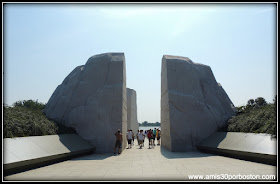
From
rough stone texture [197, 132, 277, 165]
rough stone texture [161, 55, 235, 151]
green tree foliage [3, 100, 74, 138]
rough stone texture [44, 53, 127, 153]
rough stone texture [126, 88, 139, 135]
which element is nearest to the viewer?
rough stone texture [197, 132, 277, 165]

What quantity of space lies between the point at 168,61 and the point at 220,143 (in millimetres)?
6125

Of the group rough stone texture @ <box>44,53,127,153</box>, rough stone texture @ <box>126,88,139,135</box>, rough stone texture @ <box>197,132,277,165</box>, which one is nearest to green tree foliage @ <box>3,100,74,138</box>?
rough stone texture @ <box>44,53,127,153</box>

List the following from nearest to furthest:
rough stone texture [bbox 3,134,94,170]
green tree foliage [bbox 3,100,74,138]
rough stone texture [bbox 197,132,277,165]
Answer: rough stone texture [bbox 3,134,94,170], rough stone texture [bbox 197,132,277,165], green tree foliage [bbox 3,100,74,138]

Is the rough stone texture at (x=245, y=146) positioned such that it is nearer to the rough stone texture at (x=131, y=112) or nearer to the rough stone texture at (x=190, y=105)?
the rough stone texture at (x=190, y=105)

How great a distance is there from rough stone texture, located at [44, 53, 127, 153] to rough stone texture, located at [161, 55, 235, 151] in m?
3.03

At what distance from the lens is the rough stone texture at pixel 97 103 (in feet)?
40.3

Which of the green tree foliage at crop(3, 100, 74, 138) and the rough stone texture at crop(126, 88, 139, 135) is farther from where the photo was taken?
the rough stone texture at crop(126, 88, 139, 135)

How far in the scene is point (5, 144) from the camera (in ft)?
21.8

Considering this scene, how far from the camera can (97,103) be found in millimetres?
12797

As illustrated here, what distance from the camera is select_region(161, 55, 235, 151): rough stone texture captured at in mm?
12580

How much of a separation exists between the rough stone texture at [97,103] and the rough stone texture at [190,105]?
3026 millimetres

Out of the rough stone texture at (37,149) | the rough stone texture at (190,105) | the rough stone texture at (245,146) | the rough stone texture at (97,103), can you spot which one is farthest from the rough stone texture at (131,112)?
the rough stone texture at (37,149)

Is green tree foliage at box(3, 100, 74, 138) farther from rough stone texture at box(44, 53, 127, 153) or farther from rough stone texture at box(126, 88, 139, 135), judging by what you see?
rough stone texture at box(126, 88, 139, 135)

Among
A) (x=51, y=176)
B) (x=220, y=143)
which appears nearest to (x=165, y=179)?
(x=51, y=176)
